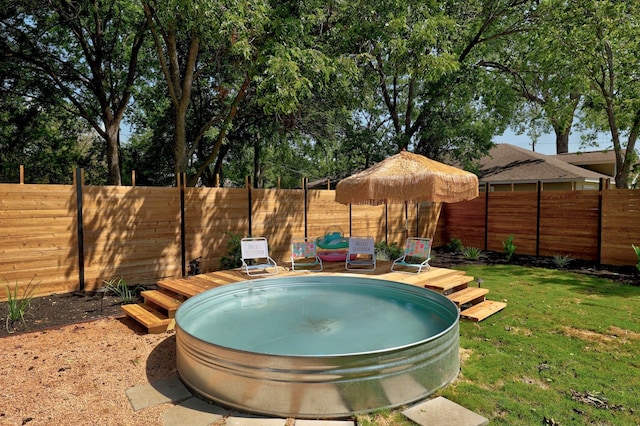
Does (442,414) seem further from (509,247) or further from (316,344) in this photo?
(509,247)

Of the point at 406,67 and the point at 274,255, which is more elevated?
the point at 406,67

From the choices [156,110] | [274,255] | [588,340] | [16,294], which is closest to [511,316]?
[588,340]

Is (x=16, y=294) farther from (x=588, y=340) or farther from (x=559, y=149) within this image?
(x=559, y=149)

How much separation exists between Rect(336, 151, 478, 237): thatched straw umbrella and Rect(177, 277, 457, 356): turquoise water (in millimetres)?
1695

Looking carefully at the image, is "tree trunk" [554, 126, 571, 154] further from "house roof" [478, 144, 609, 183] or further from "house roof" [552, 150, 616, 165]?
"house roof" [478, 144, 609, 183]

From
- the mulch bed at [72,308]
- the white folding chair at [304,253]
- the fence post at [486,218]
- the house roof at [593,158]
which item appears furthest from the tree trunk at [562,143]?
the white folding chair at [304,253]

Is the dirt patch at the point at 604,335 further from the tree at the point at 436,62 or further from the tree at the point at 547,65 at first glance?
the tree at the point at 547,65

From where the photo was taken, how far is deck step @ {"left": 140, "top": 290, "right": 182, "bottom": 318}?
18.1 ft

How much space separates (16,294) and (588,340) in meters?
8.71

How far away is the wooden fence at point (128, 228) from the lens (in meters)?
6.36

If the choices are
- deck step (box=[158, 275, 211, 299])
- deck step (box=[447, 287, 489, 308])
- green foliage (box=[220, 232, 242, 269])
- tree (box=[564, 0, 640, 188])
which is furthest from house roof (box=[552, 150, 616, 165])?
deck step (box=[158, 275, 211, 299])

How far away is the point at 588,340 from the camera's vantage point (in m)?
4.82

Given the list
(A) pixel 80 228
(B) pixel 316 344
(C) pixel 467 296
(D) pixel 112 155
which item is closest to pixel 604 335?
(C) pixel 467 296

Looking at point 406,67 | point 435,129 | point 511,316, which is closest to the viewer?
point 511,316
